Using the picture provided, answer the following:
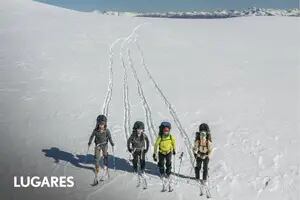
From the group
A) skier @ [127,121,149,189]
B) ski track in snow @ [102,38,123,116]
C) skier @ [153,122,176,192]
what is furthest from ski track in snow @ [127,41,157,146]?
skier @ [153,122,176,192]

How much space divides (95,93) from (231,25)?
3950cm

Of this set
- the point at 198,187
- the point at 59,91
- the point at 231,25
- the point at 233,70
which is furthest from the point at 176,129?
the point at 231,25

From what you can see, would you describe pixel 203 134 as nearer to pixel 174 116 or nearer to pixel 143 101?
pixel 174 116

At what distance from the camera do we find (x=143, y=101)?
26.2 meters

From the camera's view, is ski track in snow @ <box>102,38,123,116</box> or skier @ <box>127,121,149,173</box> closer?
skier @ <box>127,121,149,173</box>

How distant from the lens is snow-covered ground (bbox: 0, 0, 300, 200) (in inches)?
669

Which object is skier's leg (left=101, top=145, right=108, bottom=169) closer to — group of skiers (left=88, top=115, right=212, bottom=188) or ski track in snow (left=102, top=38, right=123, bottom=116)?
group of skiers (left=88, top=115, right=212, bottom=188)

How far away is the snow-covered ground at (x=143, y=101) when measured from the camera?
669 inches

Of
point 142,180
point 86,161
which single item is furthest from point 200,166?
point 86,161

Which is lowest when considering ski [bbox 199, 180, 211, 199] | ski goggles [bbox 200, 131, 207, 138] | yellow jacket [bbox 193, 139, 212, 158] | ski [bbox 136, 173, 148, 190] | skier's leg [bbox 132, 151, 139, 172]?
ski [bbox 199, 180, 211, 199]

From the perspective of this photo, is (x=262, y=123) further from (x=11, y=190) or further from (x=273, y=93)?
(x=11, y=190)

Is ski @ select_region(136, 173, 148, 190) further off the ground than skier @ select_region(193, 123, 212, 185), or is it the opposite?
skier @ select_region(193, 123, 212, 185)

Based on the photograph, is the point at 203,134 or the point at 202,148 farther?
the point at 202,148

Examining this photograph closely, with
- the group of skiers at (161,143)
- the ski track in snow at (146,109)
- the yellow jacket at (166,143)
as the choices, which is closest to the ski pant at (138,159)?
the group of skiers at (161,143)
